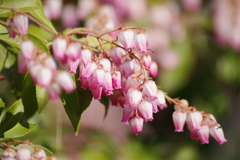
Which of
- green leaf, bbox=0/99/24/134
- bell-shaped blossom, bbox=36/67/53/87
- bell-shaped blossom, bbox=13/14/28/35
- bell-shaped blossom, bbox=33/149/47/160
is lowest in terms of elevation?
bell-shaped blossom, bbox=33/149/47/160

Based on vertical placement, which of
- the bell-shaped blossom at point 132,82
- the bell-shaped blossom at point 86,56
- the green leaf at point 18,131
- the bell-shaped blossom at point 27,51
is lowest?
the green leaf at point 18,131

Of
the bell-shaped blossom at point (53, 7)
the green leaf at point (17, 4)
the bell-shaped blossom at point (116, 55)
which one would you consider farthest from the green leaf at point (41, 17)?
the bell-shaped blossom at point (53, 7)

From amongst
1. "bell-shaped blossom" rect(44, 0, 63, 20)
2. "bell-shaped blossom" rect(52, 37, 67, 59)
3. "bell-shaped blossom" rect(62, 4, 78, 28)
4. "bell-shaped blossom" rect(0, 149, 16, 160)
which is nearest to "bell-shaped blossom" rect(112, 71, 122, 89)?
"bell-shaped blossom" rect(52, 37, 67, 59)

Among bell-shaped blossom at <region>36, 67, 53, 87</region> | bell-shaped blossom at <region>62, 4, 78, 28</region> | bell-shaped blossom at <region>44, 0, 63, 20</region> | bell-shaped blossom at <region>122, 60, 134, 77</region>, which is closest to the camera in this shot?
bell-shaped blossom at <region>36, 67, 53, 87</region>

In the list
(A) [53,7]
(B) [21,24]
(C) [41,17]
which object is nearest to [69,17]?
(A) [53,7]

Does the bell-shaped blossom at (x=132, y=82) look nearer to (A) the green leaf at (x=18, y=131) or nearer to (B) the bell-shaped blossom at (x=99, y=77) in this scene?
(B) the bell-shaped blossom at (x=99, y=77)

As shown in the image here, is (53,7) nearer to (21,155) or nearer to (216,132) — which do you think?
(216,132)

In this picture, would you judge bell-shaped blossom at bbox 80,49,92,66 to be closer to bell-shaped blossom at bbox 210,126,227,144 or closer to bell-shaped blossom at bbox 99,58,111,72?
bell-shaped blossom at bbox 99,58,111,72
